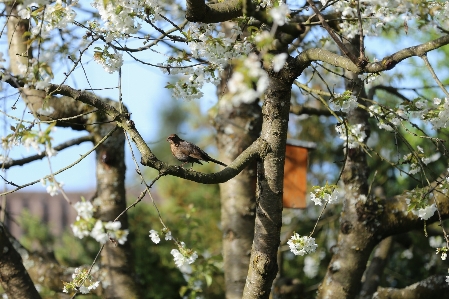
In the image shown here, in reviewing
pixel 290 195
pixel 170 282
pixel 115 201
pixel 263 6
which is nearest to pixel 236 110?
pixel 290 195

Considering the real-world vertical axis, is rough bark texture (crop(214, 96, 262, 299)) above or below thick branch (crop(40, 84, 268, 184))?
above

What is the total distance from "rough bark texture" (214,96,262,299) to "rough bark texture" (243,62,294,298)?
112 centimetres

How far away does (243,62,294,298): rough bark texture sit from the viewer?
2.54 m

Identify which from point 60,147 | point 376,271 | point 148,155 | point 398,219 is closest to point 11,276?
point 60,147

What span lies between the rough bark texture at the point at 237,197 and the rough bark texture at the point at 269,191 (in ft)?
3.68

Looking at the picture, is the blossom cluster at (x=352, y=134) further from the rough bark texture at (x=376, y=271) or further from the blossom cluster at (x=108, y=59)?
the rough bark texture at (x=376, y=271)

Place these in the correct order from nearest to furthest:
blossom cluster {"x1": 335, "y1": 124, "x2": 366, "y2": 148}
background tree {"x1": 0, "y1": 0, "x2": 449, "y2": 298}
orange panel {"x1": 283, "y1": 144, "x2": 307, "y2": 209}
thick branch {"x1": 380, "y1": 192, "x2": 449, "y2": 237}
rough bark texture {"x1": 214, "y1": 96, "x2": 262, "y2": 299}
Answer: background tree {"x1": 0, "y1": 0, "x2": 449, "y2": 298} < blossom cluster {"x1": 335, "y1": 124, "x2": 366, "y2": 148} < thick branch {"x1": 380, "y1": 192, "x2": 449, "y2": 237} < rough bark texture {"x1": 214, "y1": 96, "x2": 262, "y2": 299} < orange panel {"x1": 283, "y1": 144, "x2": 307, "y2": 209}

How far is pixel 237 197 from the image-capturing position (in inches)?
152

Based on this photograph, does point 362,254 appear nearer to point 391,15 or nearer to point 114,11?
point 391,15

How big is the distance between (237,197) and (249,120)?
1.81 ft

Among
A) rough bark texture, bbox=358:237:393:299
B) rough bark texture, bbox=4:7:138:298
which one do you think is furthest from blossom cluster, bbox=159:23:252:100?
rough bark texture, bbox=358:237:393:299

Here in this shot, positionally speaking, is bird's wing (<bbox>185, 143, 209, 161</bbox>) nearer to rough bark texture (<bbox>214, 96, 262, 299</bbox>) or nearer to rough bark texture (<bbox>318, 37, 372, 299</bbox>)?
rough bark texture (<bbox>214, 96, 262, 299</bbox>)

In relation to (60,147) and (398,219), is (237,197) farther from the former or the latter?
(60,147)

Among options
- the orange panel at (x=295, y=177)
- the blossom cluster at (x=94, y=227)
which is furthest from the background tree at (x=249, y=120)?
the orange panel at (x=295, y=177)
